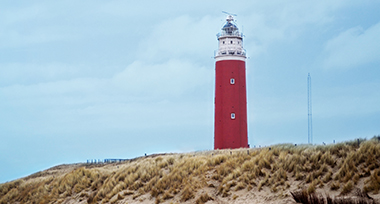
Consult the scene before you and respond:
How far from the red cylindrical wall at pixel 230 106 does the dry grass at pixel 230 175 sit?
9.99m

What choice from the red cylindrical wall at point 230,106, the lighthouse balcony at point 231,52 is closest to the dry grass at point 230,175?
the red cylindrical wall at point 230,106

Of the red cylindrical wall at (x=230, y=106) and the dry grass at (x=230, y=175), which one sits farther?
the red cylindrical wall at (x=230, y=106)

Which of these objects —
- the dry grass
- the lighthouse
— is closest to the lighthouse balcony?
the lighthouse

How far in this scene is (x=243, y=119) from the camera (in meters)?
37.3

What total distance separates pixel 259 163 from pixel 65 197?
11975mm

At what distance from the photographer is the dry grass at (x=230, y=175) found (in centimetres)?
1769

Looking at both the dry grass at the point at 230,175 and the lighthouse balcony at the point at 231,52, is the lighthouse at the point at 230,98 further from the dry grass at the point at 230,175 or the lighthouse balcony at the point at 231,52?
the dry grass at the point at 230,175

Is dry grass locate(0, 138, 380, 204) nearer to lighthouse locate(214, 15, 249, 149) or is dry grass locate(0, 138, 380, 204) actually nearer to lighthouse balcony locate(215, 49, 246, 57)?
lighthouse locate(214, 15, 249, 149)

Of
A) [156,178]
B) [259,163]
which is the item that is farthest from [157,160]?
[259,163]

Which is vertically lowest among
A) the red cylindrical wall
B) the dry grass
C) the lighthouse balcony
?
the dry grass

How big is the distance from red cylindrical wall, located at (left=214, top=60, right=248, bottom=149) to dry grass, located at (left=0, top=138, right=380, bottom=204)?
9988 mm

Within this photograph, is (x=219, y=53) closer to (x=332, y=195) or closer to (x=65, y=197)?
(x=65, y=197)

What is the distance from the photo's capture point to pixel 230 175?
68.5 feet

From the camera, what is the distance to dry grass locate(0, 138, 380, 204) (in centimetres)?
1769
